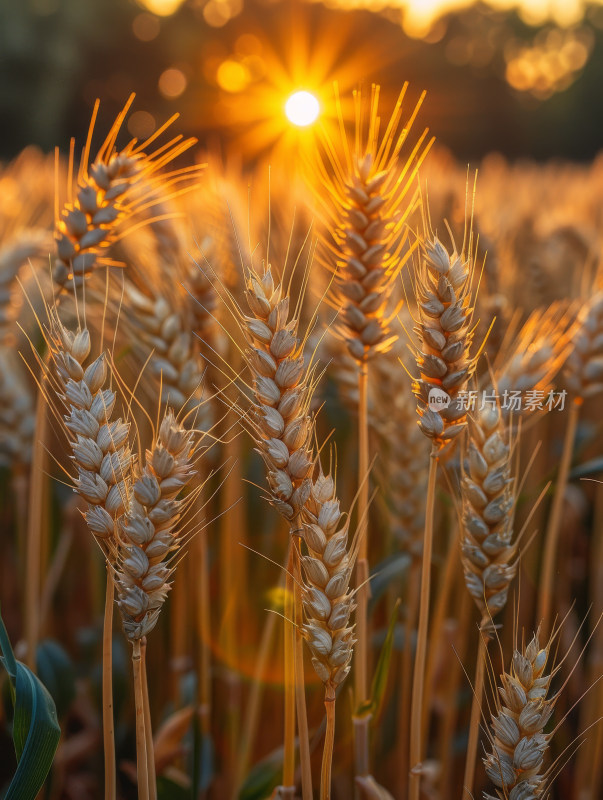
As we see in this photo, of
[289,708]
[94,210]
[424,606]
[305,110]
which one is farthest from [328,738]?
[305,110]

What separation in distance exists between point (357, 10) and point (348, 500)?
33.5 metres

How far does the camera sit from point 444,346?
1.15 metres

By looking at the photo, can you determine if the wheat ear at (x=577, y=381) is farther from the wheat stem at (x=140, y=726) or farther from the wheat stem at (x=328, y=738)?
the wheat stem at (x=140, y=726)

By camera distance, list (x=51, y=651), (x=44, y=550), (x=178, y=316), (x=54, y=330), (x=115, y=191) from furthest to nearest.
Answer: (x=44, y=550)
(x=51, y=651)
(x=178, y=316)
(x=115, y=191)
(x=54, y=330)

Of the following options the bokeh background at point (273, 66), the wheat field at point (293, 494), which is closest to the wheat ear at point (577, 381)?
the wheat field at point (293, 494)

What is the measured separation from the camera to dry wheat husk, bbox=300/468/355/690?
3.31 feet

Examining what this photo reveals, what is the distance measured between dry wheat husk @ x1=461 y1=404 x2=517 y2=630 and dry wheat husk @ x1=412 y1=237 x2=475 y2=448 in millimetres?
69

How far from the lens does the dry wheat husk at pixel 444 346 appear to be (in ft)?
3.76

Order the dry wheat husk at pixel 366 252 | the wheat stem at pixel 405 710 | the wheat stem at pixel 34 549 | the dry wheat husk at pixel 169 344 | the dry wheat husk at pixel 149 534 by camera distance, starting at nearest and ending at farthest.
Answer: the dry wheat husk at pixel 149 534
the dry wheat husk at pixel 366 252
the wheat stem at pixel 34 549
the dry wheat husk at pixel 169 344
the wheat stem at pixel 405 710

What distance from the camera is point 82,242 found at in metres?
1.42

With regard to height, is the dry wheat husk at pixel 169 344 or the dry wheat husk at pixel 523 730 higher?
the dry wheat husk at pixel 169 344

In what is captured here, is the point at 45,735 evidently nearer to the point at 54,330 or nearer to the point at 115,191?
the point at 54,330

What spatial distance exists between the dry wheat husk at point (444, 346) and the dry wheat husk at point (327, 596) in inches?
9.6

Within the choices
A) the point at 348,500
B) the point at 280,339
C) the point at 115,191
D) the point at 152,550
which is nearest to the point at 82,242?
the point at 115,191
